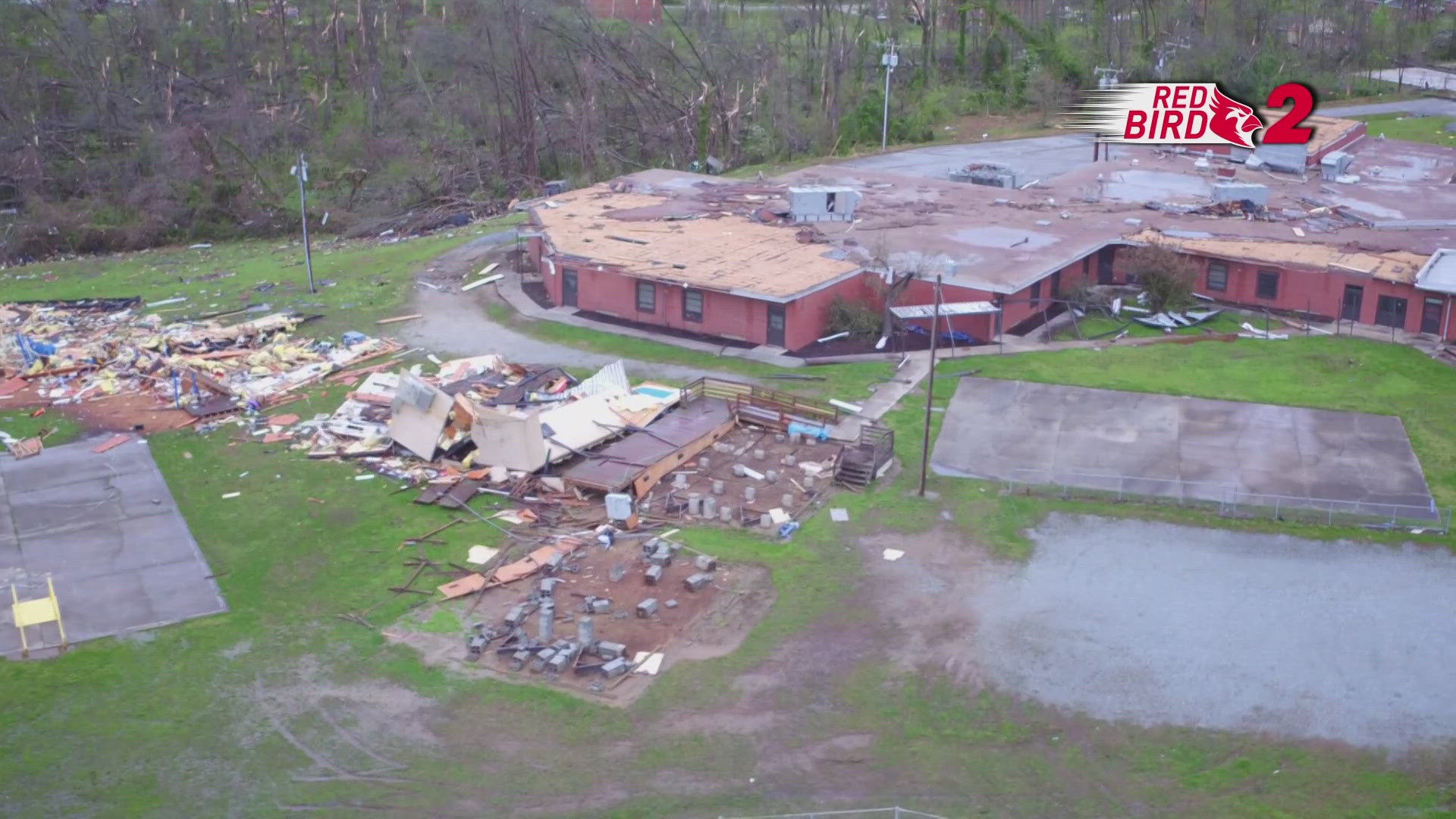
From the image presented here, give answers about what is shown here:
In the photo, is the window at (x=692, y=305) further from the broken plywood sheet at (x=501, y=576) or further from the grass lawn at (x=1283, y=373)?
the broken plywood sheet at (x=501, y=576)

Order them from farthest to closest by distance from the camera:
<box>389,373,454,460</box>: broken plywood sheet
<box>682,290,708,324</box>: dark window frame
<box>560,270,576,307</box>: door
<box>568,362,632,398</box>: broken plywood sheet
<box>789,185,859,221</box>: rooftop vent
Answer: <box>789,185,859,221</box>: rooftop vent
<box>560,270,576,307</box>: door
<box>682,290,708,324</box>: dark window frame
<box>568,362,632,398</box>: broken plywood sheet
<box>389,373,454,460</box>: broken plywood sheet

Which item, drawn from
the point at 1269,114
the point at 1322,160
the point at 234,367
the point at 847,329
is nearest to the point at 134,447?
the point at 234,367

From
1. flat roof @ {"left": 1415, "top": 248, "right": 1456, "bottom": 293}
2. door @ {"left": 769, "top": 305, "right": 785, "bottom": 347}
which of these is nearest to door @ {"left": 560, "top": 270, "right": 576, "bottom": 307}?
door @ {"left": 769, "top": 305, "right": 785, "bottom": 347}

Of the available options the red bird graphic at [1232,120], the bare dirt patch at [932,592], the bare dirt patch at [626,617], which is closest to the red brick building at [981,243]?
the red bird graphic at [1232,120]

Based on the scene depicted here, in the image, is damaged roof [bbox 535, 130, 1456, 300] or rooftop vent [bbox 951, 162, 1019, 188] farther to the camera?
rooftop vent [bbox 951, 162, 1019, 188]

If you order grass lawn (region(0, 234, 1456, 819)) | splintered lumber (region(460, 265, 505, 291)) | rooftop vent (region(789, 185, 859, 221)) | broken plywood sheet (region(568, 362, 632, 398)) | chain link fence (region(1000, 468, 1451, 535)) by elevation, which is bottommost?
grass lawn (region(0, 234, 1456, 819))

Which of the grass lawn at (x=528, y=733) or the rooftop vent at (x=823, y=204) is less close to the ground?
the rooftop vent at (x=823, y=204)

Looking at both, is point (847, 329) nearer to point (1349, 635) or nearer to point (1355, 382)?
point (1355, 382)

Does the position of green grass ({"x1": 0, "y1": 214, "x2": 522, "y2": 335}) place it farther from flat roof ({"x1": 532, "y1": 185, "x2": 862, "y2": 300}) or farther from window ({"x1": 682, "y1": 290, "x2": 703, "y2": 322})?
window ({"x1": 682, "y1": 290, "x2": 703, "y2": 322})
